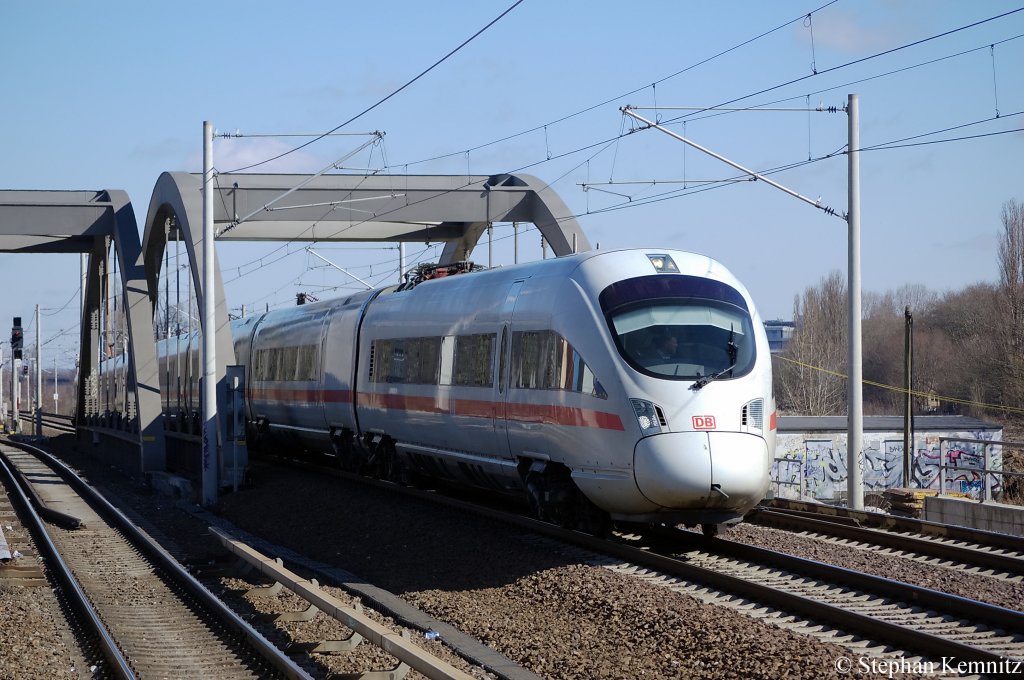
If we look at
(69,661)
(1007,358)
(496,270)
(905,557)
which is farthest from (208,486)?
(1007,358)

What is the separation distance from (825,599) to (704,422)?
2.24 metres

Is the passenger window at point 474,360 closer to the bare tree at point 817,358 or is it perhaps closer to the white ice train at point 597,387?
the white ice train at point 597,387

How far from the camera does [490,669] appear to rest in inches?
360

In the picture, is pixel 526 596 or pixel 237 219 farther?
pixel 237 219

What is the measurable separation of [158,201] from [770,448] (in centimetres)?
2365

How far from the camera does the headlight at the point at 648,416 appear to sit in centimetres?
1195

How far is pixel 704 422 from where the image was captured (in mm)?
11953

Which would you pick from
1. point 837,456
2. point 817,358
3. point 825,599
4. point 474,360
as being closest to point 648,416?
point 825,599

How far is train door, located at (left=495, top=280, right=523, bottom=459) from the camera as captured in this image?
48.7ft

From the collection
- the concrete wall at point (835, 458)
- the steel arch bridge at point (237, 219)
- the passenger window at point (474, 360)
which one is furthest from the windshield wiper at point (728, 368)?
the concrete wall at point (835, 458)

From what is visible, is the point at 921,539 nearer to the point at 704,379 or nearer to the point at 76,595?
the point at 704,379

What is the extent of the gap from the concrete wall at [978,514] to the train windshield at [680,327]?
16.6ft

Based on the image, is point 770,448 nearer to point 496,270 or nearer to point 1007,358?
point 496,270

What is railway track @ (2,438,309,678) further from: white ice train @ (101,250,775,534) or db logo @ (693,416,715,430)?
db logo @ (693,416,715,430)
